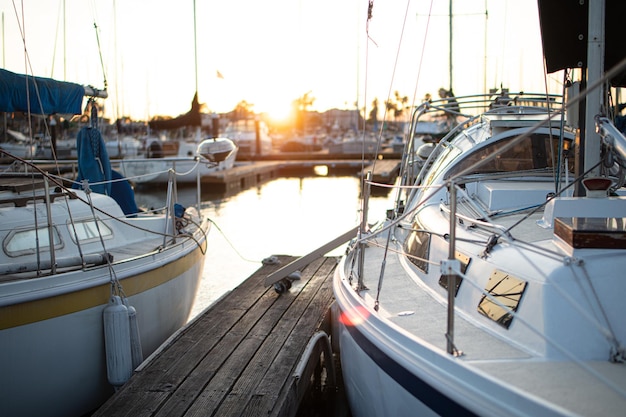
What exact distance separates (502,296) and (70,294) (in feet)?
13.3

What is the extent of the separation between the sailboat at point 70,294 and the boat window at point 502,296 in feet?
12.1

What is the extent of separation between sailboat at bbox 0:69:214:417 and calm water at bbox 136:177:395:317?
2556mm

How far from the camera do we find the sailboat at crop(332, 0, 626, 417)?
10.6 feet

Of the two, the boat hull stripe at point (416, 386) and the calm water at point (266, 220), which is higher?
the boat hull stripe at point (416, 386)

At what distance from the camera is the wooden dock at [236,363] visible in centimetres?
507

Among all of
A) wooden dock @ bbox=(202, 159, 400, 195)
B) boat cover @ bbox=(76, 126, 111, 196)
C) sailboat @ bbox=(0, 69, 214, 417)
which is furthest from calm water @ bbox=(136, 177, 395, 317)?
sailboat @ bbox=(0, 69, 214, 417)

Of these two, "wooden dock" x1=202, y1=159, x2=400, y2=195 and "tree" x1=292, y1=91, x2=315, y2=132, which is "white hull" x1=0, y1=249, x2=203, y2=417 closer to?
"wooden dock" x1=202, y1=159, x2=400, y2=195

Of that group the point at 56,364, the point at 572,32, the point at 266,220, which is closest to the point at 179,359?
the point at 56,364

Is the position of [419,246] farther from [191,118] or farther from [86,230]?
[191,118]

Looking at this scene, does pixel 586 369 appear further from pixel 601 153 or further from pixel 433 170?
pixel 433 170

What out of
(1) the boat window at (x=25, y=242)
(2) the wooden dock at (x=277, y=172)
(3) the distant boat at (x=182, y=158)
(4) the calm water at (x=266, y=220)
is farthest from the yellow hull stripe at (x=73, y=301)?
(2) the wooden dock at (x=277, y=172)

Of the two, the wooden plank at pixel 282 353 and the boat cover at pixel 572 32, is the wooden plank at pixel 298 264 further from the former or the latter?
the boat cover at pixel 572 32

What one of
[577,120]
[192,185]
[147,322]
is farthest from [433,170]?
[192,185]

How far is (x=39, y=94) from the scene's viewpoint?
27.0 feet
